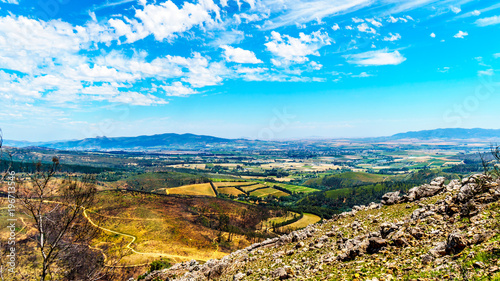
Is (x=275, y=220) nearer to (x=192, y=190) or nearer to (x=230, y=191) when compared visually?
(x=230, y=191)

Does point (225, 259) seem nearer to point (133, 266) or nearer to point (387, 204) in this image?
point (387, 204)

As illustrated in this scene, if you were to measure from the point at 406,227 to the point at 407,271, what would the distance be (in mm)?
5950

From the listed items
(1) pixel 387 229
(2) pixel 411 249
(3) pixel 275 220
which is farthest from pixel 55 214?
(3) pixel 275 220

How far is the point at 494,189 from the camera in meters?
16.2

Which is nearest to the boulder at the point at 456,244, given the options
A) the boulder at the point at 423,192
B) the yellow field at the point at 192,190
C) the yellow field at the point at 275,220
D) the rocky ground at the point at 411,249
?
the rocky ground at the point at 411,249

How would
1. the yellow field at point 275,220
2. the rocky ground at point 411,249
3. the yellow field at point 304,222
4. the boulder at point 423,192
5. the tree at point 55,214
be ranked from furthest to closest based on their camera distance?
1. the yellow field at point 275,220
2. the yellow field at point 304,222
3. the boulder at point 423,192
4. the tree at point 55,214
5. the rocky ground at point 411,249

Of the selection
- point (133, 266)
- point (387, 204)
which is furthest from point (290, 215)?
point (387, 204)

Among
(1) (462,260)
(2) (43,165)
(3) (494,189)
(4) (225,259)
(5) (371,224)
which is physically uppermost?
(2) (43,165)

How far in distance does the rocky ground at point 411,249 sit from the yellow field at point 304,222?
9300cm

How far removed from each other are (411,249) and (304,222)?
11533 cm

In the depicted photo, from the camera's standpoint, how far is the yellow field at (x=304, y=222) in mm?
112812

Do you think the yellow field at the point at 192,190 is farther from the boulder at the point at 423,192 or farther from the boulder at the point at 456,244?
the boulder at the point at 456,244

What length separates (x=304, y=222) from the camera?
121750 mm

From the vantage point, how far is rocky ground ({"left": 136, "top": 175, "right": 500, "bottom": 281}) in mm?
10977
